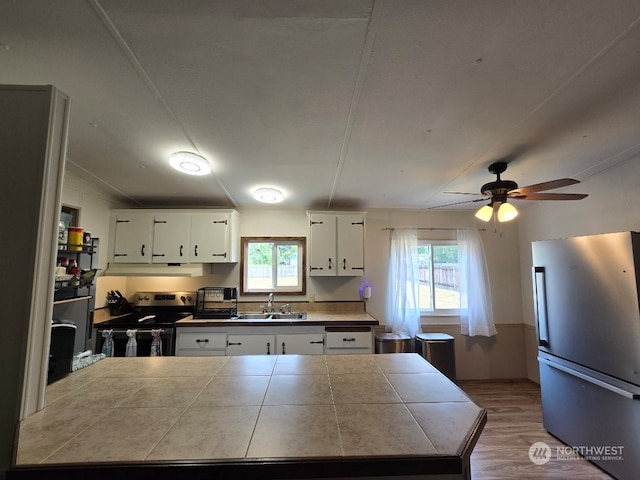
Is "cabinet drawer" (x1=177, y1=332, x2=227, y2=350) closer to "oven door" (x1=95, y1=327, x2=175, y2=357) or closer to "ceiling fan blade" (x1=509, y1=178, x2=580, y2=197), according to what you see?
"oven door" (x1=95, y1=327, x2=175, y2=357)

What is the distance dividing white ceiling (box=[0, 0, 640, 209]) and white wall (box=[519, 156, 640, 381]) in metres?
0.31

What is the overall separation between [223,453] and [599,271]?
9.36 ft

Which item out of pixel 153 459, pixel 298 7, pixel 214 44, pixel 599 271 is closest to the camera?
pixel 153 459

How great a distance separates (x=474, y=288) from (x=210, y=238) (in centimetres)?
362

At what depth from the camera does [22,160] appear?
3.20ft

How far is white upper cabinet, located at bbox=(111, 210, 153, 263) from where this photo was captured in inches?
142

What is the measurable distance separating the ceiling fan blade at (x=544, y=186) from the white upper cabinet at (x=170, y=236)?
3112 mm

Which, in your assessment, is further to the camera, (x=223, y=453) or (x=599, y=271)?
(x=599, y=271)

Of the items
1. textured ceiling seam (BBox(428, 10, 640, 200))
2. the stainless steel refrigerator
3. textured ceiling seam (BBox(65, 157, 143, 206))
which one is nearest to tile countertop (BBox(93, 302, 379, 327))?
textured ceiling seam (BBox(65, 157, 143, 206))

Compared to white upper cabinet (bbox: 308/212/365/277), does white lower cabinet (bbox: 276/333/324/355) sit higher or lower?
lower

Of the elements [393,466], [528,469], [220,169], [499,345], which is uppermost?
[220,169]

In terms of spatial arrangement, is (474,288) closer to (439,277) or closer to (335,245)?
(439,277)

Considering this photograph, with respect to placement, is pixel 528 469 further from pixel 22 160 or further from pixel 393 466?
pixel 22 160

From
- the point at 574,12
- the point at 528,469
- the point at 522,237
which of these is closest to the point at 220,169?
the point at 574,12
